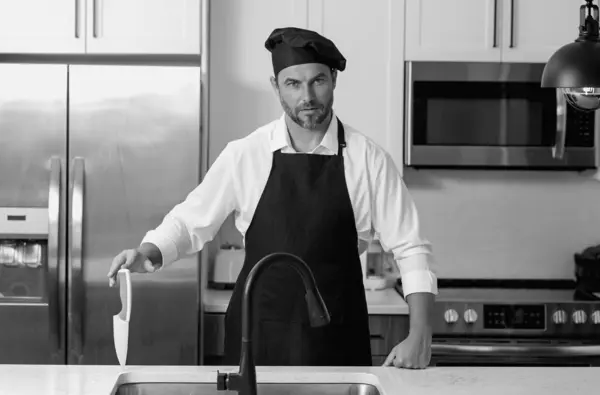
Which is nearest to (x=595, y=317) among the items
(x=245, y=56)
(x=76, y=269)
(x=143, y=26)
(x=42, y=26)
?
(x=245, y=56)

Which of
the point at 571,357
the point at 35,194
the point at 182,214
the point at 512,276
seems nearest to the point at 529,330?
the point at 571,357

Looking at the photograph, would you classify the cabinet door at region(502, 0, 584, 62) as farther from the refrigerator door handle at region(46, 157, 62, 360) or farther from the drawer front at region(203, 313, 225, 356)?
the refrigerator door handle at region(46, 157, 62, 360)

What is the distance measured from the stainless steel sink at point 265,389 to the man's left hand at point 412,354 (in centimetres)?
16

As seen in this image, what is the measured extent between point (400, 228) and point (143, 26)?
162 centimetres

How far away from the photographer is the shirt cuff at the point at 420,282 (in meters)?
2.34

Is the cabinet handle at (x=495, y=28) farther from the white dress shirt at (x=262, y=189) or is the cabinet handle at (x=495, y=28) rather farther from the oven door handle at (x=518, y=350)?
the white dress shirt at (x=262, y=189)

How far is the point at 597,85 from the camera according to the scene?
2057 millimetres

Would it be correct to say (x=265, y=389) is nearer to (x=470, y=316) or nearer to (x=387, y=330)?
(x=387, y=330)

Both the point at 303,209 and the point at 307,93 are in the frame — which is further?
the point at 303,209

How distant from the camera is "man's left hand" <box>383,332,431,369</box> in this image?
2.20 m

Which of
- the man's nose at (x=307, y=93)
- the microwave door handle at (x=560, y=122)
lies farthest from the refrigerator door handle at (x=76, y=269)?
the microwave door handle at (x=560, y=122)

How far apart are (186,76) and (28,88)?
0.61 metres

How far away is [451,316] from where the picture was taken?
11.5 feet

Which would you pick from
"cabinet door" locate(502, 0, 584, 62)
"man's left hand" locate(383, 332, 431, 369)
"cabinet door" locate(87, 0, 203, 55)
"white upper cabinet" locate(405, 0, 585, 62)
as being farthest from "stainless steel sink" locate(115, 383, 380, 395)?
"cabinet door" locate(502, 0, 584, 62)
